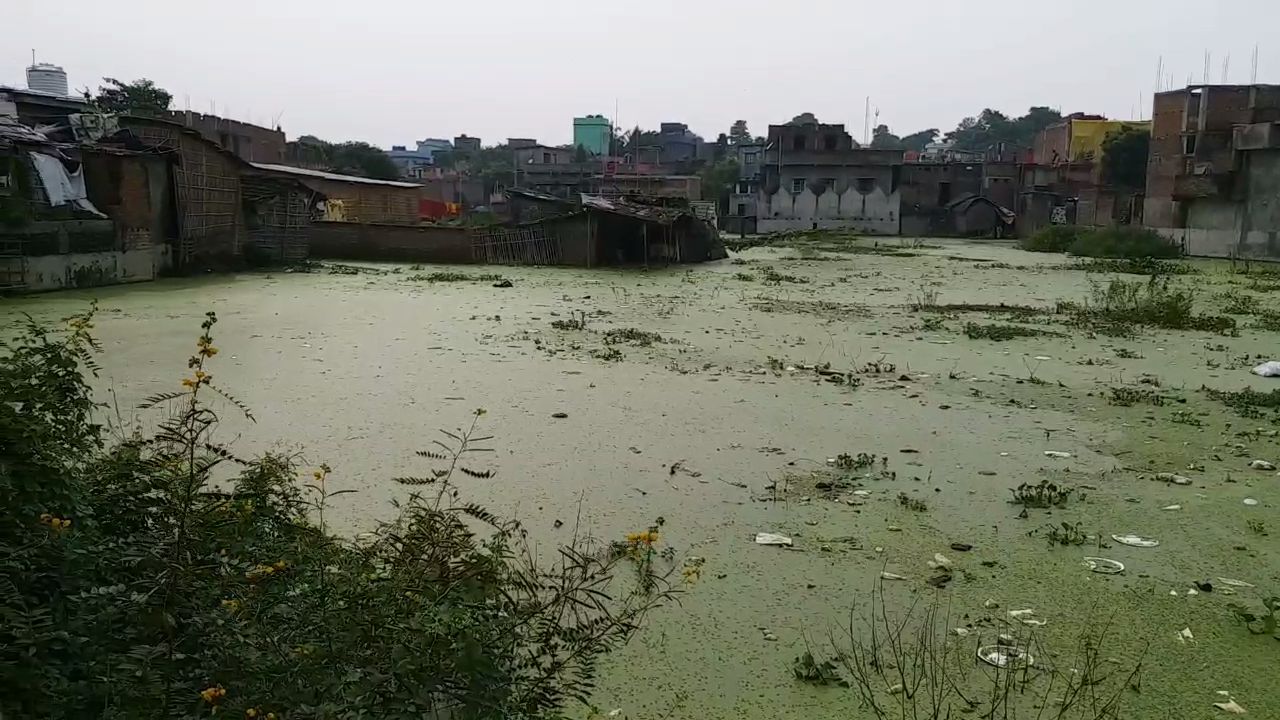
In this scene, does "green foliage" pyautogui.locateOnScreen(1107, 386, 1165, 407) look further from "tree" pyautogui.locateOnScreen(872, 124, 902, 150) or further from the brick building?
"tree" pyautogui.locateOnScreen(872, 124, 902, 150)

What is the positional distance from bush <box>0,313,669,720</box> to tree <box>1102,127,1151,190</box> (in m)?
44.4

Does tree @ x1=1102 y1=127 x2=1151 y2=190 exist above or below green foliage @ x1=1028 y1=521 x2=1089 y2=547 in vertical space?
above

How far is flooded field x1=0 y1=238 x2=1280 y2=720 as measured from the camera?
3268 millimetres

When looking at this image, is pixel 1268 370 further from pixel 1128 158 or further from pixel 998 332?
pixel 1128 158

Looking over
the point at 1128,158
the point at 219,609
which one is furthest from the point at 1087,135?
the point at 219,609

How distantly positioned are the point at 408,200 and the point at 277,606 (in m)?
32.4

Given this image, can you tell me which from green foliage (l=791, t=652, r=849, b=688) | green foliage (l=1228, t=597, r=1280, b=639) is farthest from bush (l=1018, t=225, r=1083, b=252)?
green foliage (l=791, t=652, r=849, b=688)

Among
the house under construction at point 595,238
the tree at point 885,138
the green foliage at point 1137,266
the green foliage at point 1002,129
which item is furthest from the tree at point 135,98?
the tree at point 885,138

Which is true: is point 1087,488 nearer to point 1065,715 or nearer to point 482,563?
point 1065,715

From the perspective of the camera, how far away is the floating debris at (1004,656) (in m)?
3.07

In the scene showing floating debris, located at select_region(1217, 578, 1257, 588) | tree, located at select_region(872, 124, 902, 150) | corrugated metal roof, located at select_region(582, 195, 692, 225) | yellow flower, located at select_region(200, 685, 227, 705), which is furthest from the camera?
tree, located at select_region(872, 124, 902, 150)

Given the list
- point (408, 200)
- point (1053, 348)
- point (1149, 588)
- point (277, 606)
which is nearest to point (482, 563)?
point (277, 606)

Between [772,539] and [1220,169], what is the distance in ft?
94.1

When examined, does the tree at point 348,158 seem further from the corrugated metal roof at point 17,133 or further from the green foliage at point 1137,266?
the green foliage at point 1137,266
